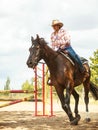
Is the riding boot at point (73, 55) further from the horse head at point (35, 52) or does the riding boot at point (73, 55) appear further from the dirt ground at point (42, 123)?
the dirt ground at point (42, 123)

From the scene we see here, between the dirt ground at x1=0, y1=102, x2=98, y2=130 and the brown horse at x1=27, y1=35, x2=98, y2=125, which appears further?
the brown horse at x1=27, y1=35, x2=98, y2=125

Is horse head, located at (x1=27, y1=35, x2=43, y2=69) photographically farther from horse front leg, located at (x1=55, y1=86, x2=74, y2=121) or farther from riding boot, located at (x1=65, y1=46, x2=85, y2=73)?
horse front leg, located at (x1=55, y1=86, x2=74, y2=121)

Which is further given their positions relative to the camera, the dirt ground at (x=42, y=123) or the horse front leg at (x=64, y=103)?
the horse front leg at (x=64, y=103)

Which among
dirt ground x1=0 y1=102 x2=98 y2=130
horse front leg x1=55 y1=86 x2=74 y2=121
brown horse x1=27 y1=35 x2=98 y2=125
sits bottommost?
dirt ground x1=0 y1=102 x2=98 y2=130

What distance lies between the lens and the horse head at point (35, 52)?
951 centimetres

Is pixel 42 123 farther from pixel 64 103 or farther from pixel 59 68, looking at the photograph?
pixel 59 68

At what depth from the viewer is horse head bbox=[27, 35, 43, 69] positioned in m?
9.51

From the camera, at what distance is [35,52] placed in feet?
31.9

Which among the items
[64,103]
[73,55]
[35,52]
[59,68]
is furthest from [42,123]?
[35,52]

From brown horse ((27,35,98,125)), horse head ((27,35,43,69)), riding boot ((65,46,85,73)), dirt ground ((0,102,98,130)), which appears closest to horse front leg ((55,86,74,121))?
brown horse ((27,35,98,125))

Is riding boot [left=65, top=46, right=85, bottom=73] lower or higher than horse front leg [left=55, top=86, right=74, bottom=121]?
higher

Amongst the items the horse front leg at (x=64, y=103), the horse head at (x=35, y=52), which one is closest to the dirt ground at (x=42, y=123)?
the horse front leg at (x=64, y=103)

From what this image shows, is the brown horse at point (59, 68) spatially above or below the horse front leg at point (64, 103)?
above

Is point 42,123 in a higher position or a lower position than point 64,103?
lower
